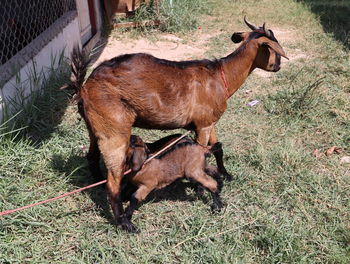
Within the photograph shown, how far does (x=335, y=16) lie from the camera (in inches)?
403

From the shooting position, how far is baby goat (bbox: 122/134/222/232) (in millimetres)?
3359

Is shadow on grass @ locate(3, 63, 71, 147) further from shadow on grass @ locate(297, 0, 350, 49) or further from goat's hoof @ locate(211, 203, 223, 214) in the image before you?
shadow on grass @ locate(297, 0, 350, 49)

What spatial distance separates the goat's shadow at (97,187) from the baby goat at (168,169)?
24 cm

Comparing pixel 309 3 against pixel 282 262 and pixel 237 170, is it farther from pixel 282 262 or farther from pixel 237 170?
pixel 282 262

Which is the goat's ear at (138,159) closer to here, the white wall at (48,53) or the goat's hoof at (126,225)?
the goat's hoof at (126,225)

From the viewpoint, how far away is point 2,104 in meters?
4.04

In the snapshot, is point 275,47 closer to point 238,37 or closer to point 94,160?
point 238,37

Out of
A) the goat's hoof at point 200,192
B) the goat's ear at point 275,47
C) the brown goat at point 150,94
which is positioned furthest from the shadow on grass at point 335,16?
the goat's hoof at point 200,192

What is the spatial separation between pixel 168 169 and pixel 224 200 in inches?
28.5

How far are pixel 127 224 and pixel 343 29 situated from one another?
8.21 m

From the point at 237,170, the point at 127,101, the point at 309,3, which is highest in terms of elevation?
the point at 127,101

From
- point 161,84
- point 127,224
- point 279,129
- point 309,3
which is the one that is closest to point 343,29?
point 309,3

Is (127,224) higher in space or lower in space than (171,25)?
higher

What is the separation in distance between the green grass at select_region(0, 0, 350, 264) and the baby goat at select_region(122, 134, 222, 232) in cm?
27
